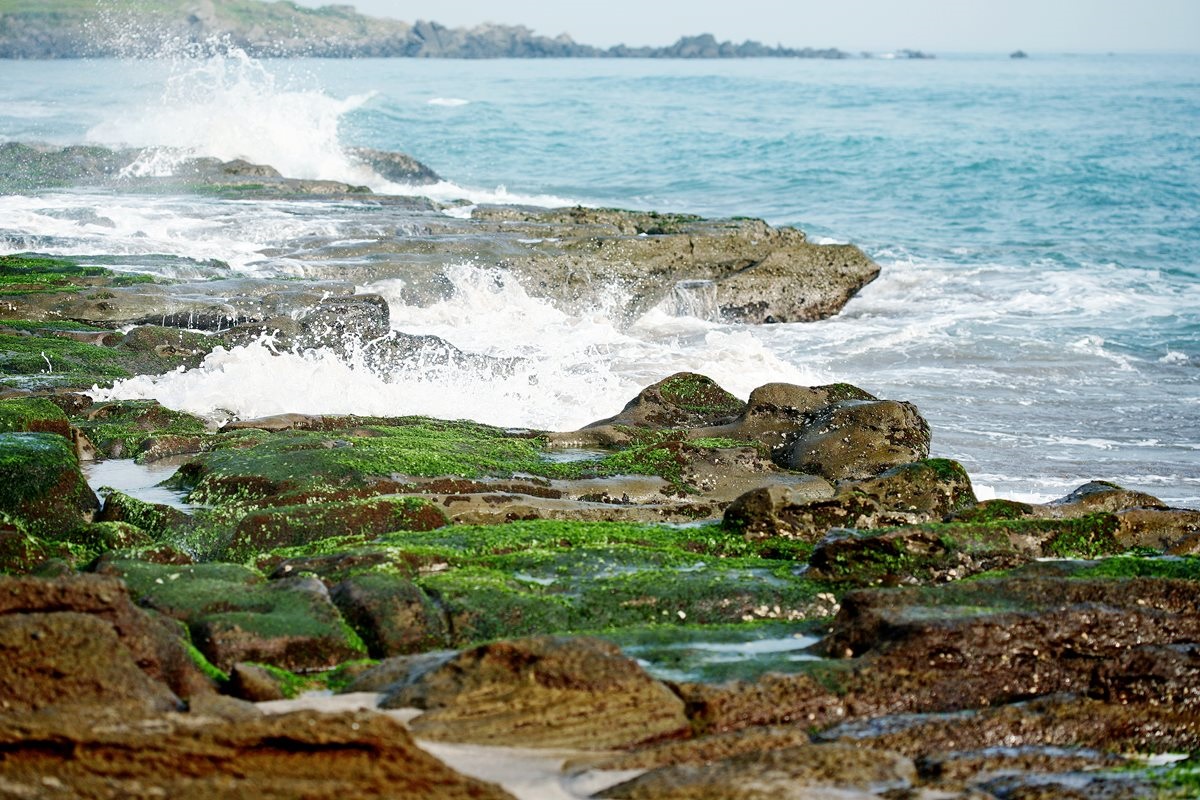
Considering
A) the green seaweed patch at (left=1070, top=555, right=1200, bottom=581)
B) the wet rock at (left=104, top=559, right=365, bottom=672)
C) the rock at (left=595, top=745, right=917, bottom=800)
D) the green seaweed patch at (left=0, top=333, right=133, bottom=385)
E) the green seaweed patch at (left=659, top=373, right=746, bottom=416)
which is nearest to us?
the rock at (left=595, top=745, right=917, bottom=800)

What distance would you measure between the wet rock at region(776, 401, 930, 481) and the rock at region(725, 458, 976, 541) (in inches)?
19.6

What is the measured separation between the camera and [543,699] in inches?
184

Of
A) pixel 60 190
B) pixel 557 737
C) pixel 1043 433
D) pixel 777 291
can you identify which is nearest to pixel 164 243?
pixel 60 190

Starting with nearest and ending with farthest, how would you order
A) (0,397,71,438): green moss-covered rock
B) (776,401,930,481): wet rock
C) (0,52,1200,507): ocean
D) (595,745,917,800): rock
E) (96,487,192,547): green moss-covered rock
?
(595,745,917,800): rock < (96,487,192,547): green moss-covered rock < (0,397,71,438): green moss-covered rock < (776,401,930,481): wet rock < (0,52,1200,507): ocean

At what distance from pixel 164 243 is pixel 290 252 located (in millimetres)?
1954

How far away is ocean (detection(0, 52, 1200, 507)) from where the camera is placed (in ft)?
42.7

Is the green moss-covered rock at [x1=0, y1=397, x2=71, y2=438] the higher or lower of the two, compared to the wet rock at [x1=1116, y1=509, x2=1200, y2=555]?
higher

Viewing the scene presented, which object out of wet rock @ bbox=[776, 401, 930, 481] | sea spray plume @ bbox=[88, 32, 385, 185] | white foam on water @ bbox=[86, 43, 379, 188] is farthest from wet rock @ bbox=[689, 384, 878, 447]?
white foam on water @ bbox=[86, 43, 379, 188]

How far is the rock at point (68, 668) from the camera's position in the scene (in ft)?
14.0

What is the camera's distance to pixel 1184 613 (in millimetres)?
5668

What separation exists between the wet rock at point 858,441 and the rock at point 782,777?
16.7 feet

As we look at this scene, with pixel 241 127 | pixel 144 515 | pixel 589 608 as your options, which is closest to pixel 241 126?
pixel 241 127

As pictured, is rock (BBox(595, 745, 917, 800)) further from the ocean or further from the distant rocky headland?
the distant rocky headland

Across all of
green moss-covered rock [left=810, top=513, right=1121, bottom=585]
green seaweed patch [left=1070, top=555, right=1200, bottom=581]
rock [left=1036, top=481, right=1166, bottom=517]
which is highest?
green seaweed patch [left=1070, top=555, right=1200, bottom=581]
